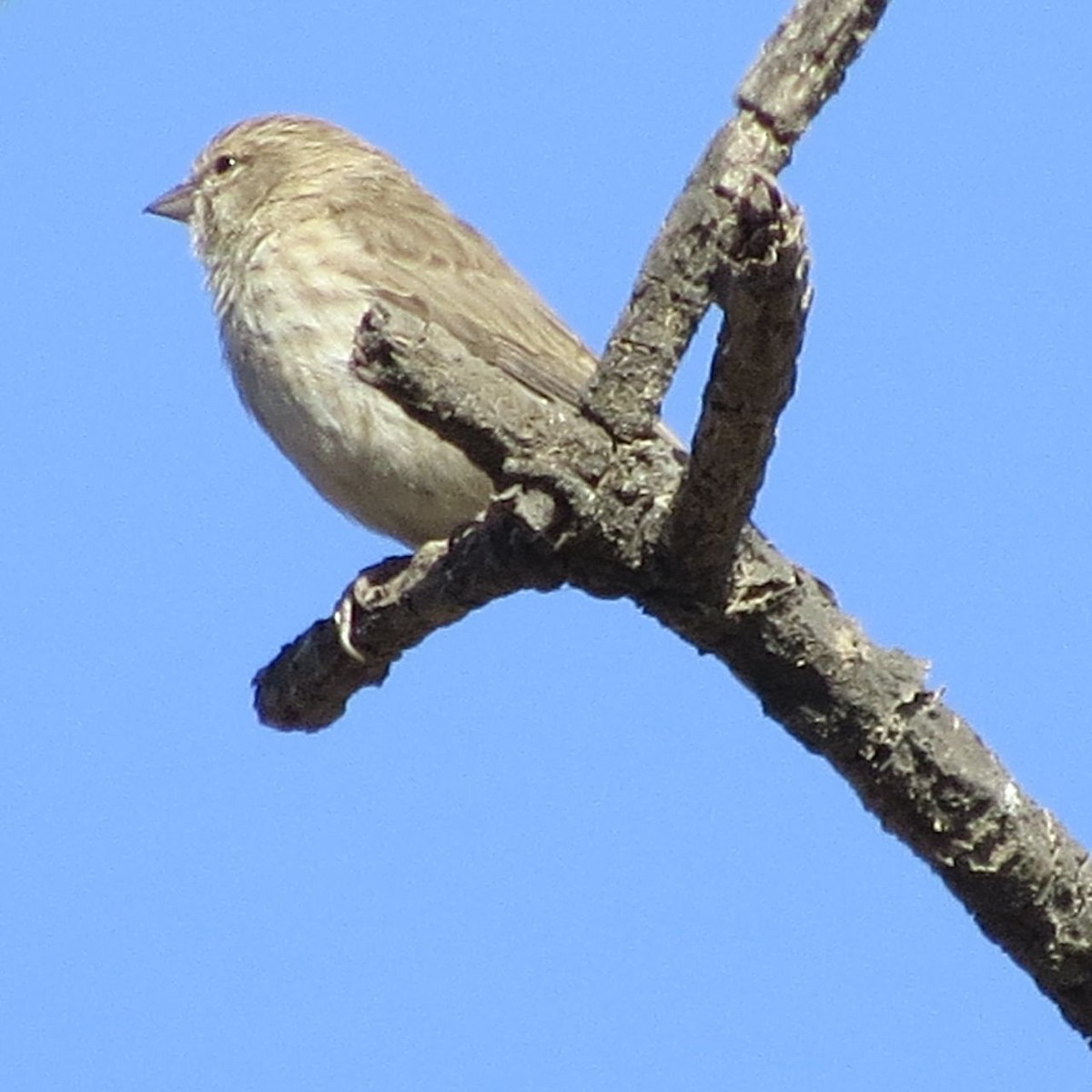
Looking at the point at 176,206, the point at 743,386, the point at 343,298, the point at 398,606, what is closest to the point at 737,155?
the point at 743,386

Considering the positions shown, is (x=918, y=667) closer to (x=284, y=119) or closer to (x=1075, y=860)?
(x=1075, y=860)

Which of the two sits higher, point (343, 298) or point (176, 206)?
point (176, 206)

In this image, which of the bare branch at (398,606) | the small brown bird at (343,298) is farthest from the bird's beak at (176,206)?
the bare branch at (398,606)

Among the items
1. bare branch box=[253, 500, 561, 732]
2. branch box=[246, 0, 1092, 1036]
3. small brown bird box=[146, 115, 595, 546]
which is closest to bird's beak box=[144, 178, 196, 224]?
small brown bird box=[146, 115, 595, 546]

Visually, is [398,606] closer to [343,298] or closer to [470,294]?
[343,298]

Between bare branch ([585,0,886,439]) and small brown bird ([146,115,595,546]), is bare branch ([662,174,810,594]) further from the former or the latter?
small brown bird ([146,115,595,546])

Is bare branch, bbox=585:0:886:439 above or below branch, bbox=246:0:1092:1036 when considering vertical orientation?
above

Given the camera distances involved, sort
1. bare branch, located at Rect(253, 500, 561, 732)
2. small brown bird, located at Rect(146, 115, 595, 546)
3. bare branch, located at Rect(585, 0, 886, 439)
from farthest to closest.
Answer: small brown bird, located at Rect(146, 115, 595, 546), bare branch, located at Rect(253, 500, 561, 732), bare branch, located at Rect(585, 0, 886, 439)
